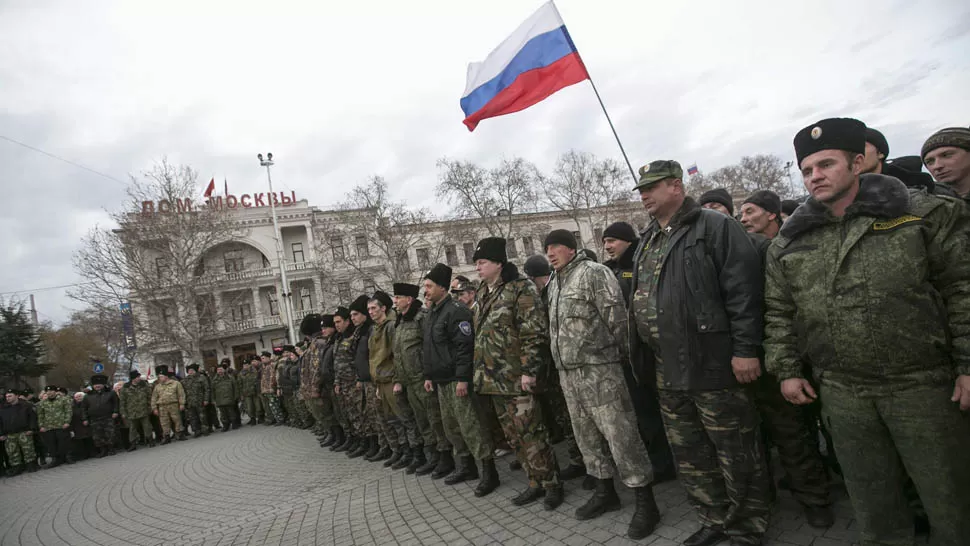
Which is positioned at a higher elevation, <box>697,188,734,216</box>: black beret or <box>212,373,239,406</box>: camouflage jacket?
<box>697,188,734,216</box>: black beret

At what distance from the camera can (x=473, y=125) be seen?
22.1ft

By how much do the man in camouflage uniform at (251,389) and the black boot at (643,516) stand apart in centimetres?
1345

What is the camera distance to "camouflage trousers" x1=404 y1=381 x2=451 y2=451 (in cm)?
520

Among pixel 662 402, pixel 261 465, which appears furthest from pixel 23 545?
pixel 662 402

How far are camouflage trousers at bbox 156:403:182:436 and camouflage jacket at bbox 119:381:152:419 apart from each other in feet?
1.11

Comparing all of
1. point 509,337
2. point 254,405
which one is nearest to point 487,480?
point 509,337

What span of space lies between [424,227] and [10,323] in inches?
941

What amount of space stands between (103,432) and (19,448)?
1660 mm

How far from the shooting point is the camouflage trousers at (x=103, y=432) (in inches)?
476

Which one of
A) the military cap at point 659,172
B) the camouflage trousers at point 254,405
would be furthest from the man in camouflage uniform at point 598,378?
the camouflage trousers at point 254,405

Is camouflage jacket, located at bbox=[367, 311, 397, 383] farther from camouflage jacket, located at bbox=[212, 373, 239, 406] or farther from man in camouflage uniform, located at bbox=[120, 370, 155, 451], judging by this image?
man in camouflage uniform, located at bbox=[120, 370, 155, 451]

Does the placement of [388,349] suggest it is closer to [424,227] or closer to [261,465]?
[261,465]

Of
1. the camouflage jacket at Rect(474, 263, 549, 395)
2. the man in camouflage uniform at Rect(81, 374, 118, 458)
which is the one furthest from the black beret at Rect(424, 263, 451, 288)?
the man in camouflage uniform at Rect(81, 374, 118, 458)

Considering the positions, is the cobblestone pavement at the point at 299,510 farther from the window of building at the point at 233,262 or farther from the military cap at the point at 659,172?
the window of building at the point at 233,262
